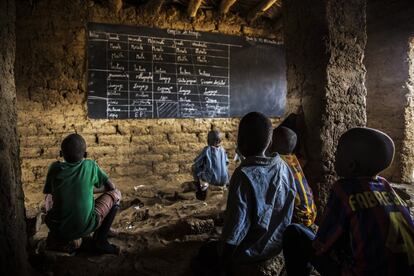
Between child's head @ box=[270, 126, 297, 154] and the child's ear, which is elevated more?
child's head @ box=[270, 126, 297, 154]

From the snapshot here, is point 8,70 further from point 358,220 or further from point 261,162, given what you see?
point 358,220

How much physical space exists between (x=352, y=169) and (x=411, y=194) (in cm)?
331

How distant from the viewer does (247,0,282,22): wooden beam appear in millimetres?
4990

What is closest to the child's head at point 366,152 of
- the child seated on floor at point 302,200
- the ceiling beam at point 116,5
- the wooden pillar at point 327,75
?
the child seated on floor at point 302,200

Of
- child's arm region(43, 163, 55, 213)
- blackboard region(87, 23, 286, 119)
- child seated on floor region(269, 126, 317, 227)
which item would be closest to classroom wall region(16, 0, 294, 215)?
blackboard region(87, 23, 286, 119)

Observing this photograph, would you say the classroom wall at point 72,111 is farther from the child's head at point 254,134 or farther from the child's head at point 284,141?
the child's head at point 254,134

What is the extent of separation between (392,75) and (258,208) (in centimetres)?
404

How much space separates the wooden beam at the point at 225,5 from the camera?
5047mm

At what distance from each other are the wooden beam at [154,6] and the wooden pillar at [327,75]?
2.99 m

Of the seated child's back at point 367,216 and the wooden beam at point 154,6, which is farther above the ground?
the wooden beam at point 154,6

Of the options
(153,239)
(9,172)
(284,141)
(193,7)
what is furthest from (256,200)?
(193,7)

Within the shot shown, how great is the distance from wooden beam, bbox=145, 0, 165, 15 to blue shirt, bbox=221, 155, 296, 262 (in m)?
4.18

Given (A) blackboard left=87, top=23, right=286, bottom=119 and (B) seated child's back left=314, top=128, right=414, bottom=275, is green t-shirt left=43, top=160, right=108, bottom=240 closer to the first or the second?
(B) seated child's back left=314, top=128, right=414, bottom=275

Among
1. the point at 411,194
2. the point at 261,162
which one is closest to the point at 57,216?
the point at 261,162
